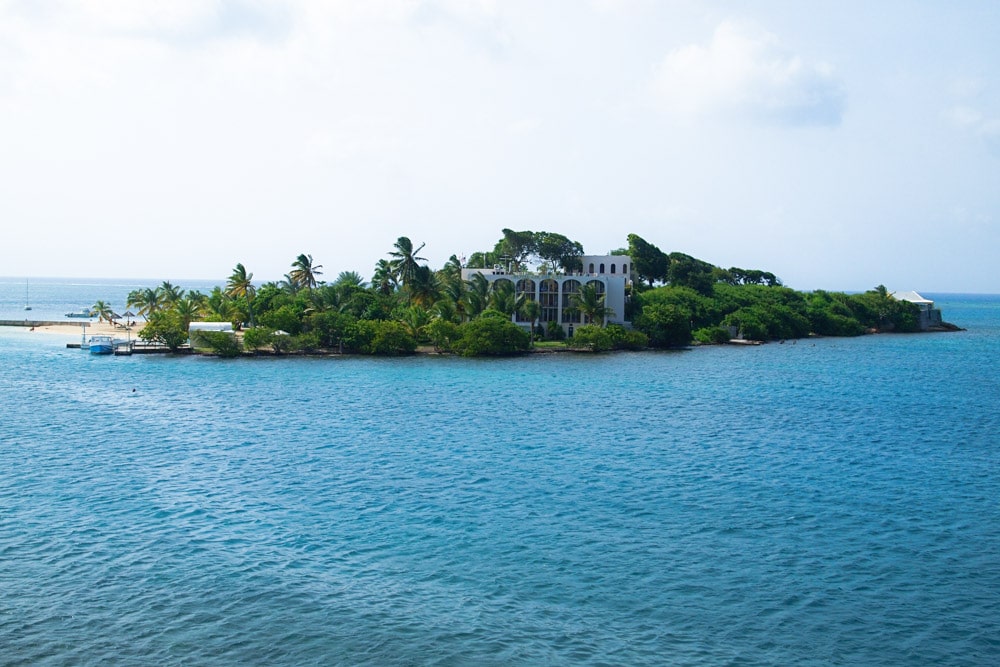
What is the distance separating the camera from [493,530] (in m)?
35.1

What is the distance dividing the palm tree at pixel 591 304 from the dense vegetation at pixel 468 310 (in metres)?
0.20

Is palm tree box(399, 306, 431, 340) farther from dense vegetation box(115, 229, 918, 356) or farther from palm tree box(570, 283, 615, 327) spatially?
palm tree box(570, 283, 615, 327)

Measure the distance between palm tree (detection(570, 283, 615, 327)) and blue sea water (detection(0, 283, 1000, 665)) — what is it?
150 ft

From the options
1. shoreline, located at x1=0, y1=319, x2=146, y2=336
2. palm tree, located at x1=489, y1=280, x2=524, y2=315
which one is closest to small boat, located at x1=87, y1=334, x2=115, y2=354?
shoreline, located at x1=0, y1=319, x2=146, y2=336

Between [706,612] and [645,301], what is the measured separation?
107 metres

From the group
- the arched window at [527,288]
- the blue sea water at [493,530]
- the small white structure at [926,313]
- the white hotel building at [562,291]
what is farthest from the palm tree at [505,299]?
the small white structure at [926,313]

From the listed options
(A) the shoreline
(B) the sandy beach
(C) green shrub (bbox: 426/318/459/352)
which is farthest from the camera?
(A) the shoreline

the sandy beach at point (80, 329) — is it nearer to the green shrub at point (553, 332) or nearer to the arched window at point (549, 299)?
the arched window at point (549, 299)

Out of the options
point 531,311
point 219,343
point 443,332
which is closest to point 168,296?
point 219,343

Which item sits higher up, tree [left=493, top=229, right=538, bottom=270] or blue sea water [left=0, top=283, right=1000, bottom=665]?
tree [left=493, top=229, right=538, bottom=270]

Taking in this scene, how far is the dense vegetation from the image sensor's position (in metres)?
104

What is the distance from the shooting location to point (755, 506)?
1539 inches

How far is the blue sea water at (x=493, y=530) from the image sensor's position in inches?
988

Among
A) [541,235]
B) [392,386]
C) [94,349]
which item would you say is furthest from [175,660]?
[541,235]
